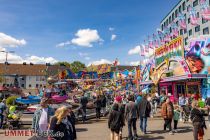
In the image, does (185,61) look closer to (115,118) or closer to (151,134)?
(151,134)

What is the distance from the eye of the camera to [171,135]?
37.0ft

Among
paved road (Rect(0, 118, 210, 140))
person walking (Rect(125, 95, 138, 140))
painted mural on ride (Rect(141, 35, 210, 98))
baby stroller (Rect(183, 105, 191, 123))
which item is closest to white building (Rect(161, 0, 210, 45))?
painted mural on ride (Rect(141, 35, 210, 98))

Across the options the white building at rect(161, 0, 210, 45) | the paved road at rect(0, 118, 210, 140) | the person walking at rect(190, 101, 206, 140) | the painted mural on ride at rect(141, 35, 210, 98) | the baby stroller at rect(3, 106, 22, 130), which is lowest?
the paved road at rect(0, 118, 210, 140)

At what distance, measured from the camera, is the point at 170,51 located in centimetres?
2647

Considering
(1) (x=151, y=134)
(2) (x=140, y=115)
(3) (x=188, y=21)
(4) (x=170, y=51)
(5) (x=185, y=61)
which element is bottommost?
(1) (x=151, y=134)

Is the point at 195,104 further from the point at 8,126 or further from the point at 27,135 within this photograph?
the point at 8,126

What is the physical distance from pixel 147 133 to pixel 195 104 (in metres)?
3.62

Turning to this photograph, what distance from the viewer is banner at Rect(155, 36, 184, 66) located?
24344 millimetres

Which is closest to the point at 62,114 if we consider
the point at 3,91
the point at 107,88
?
the point at 3,91

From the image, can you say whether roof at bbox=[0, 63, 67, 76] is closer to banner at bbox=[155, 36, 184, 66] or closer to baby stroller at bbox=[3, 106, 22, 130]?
banner at bbox=[155, 36, 184, 66]

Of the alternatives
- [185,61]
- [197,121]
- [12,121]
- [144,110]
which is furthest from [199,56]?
[12,121]

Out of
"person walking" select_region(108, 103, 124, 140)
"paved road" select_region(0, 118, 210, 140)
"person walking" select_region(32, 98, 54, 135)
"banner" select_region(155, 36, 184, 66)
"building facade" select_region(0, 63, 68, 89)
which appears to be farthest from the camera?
"building facade" select_region(0, 63, 68, 89)

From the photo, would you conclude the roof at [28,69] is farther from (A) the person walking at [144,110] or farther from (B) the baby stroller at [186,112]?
(A) the person walking at [144,110]

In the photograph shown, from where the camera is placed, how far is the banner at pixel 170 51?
24344 mm
